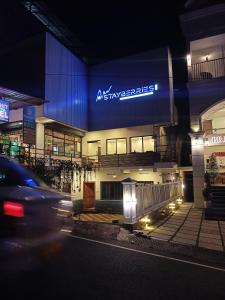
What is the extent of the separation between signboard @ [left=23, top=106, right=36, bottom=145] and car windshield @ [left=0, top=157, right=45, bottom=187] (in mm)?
13120

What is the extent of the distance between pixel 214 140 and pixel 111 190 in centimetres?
1085

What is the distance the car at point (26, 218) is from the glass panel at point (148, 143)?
1888cm

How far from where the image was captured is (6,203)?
3301 millimetres

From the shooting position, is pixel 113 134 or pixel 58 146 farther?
pixel 113 134

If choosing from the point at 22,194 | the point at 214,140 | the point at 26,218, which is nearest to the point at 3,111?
the point at 214,140

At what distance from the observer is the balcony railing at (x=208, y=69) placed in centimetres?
1753

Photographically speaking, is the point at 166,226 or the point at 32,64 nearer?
the point at 166,226

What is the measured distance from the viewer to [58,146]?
2164cm

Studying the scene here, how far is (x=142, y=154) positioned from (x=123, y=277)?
17012mm

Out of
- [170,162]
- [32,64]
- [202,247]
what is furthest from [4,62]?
[202,247]

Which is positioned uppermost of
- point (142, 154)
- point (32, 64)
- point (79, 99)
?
point (32, 64)

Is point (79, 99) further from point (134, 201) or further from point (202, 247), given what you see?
point (202, 247)

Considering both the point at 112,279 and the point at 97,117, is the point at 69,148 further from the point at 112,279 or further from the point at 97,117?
the point at 112,279

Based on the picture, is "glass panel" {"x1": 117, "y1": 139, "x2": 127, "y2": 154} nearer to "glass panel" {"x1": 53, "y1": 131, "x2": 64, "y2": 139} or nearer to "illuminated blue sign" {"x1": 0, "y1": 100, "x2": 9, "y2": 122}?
"glass panel" {"x1": 53, "y1": 131, "x2": 64, "y2": 139}
